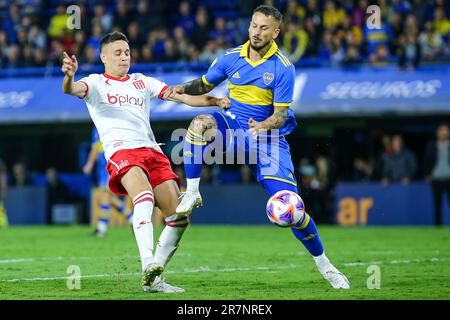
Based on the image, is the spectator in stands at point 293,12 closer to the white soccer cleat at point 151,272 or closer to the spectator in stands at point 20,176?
the spectator in stands at point 20,176

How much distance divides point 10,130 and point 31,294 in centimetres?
1898

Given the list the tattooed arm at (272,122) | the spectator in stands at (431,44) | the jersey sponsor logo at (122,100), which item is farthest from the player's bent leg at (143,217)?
the spectator in stands at (431,44)

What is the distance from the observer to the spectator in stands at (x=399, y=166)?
2175 centimetres

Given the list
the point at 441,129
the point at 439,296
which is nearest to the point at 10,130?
the point at 441,129

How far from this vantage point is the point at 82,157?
27297 mm

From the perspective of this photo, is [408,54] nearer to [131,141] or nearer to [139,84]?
[139,84]

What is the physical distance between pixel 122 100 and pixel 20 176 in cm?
1807

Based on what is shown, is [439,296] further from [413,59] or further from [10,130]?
[10,130]

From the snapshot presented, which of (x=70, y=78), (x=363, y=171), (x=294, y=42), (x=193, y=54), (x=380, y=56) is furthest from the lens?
(x=193, y=54)

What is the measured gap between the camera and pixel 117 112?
9273 mm

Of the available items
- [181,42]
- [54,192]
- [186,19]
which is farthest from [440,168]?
[54,192]

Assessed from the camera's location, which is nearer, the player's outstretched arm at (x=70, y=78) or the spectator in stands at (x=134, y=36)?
the player's outstretched arm at (x=70, y=78)

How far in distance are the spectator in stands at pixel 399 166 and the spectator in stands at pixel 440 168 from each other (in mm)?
1045

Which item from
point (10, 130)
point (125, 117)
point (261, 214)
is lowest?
point (261, 214)
